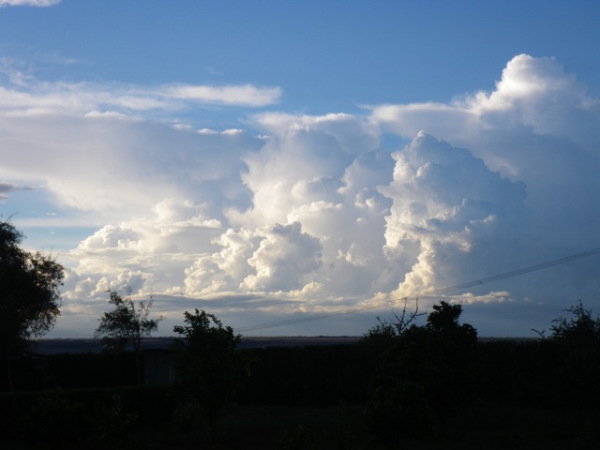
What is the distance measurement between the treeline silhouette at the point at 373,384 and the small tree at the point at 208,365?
36cm

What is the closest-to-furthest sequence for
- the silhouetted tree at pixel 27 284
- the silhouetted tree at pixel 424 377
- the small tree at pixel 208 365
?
the silhouetted tree at pixel 424 377 → the small tree at pixel 208 365 → the silhouetted tree at pixel 27 284

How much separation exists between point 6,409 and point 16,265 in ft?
90.3

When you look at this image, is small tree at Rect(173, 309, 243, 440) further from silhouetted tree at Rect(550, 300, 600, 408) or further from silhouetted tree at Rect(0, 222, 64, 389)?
silhouetted tree at Rect(0, 222, 64, 389)

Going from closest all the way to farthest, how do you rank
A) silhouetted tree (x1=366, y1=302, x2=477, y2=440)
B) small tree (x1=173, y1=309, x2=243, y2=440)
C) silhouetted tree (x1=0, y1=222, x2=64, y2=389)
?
1. silhouetted tree (x1=366, y1=302, x2=477, y2=440)
2. small tree (x1=173, y1=309, x2=243, y2=440)
3. silhouetted tree (x1=0, y1=222, x2=64, y2=389)

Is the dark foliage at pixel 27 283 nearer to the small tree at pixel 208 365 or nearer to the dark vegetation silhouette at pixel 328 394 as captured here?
the dark vegetation silhouette at pixel 328 394

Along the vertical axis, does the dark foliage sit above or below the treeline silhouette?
above

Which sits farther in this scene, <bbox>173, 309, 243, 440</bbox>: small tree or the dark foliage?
the dark foliage

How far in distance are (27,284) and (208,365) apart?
32.0m

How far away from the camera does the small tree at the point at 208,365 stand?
76.9 feet

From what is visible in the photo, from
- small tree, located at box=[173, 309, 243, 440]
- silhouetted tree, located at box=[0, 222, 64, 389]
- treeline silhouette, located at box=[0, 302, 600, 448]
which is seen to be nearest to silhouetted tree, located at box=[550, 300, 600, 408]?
treeline silhouette, located at box=[0, 302, 600, 448]

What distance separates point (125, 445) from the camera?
60.4 feet

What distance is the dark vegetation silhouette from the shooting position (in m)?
20.4

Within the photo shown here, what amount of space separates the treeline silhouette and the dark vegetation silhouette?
5cm

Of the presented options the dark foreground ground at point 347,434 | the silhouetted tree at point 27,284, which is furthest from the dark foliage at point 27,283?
the dark foreground ground at point 347,434
